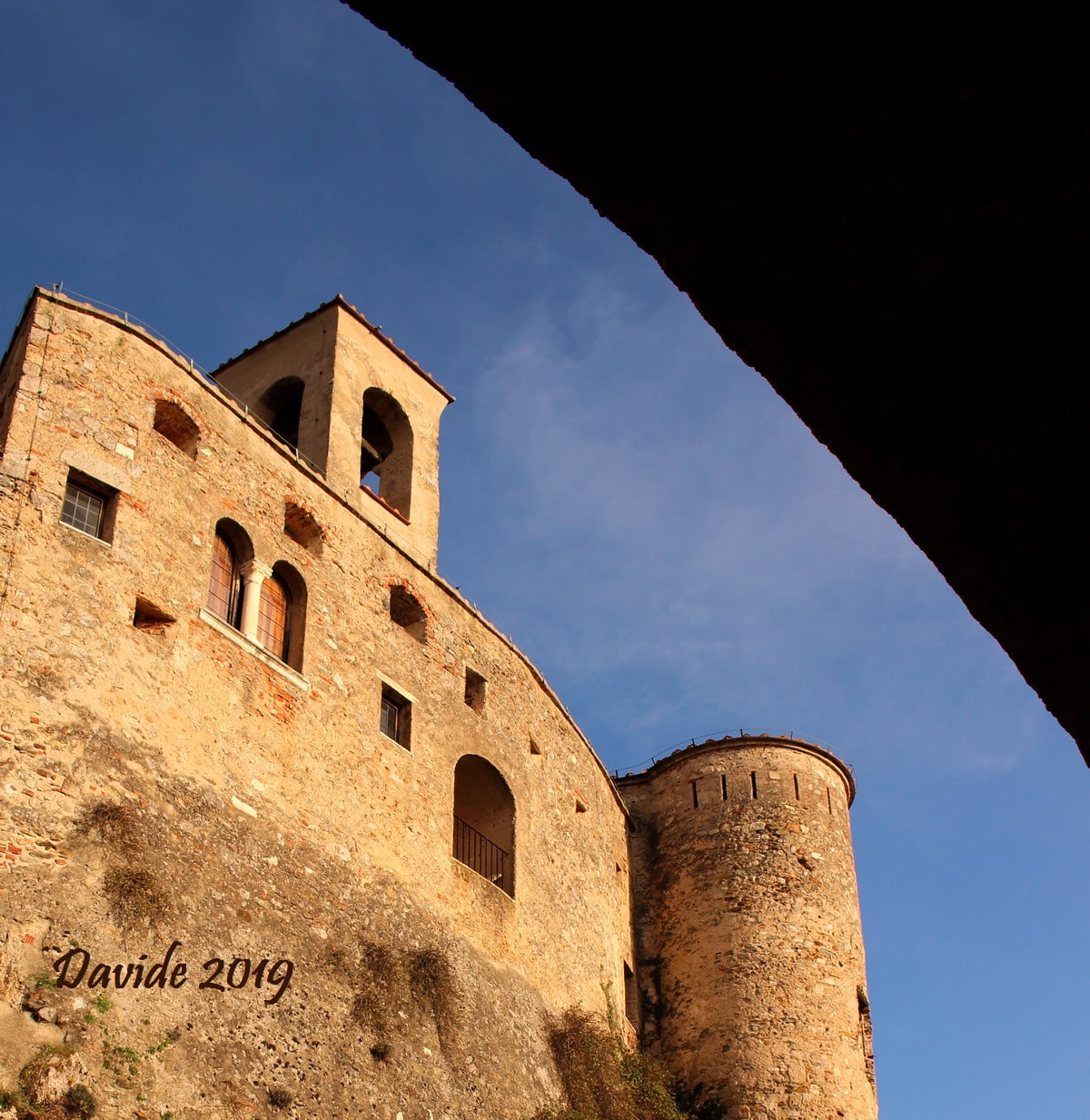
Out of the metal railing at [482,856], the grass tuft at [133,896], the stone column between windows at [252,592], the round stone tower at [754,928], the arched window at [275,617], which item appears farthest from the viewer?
the round stone tower at [754,928]

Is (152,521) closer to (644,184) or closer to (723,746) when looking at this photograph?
(723,746)

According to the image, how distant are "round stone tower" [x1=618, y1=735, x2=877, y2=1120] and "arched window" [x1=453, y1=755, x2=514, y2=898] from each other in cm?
501

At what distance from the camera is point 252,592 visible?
19.2 metres

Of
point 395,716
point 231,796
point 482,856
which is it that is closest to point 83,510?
point 231,796

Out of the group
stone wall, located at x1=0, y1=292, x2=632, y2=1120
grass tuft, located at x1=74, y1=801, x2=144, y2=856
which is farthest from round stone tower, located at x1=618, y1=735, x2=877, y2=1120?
grass tuft, located at x1=74, y1=801, x2=144, y2=856

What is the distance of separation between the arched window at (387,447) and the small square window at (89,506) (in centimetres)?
825

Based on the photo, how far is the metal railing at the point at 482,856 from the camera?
22.2 meters

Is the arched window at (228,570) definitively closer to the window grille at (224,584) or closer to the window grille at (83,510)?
the window grille at (224,584)

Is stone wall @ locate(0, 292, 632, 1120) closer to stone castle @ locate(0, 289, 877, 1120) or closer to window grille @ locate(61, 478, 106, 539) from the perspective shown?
stone castle @ locate(0, 289, 877, 1120)

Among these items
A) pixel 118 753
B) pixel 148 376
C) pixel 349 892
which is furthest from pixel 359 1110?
pixel 148 376

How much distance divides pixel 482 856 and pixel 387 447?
8140 millimetres

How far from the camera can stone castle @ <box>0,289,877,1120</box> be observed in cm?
1500

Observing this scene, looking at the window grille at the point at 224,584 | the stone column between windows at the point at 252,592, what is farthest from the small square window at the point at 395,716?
the window grille at the point at 224,584

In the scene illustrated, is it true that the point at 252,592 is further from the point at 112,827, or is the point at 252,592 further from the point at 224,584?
the point at 112,827
